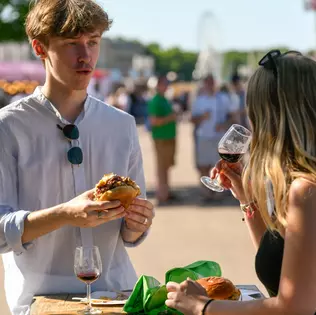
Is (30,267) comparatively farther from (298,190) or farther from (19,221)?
(298,190)

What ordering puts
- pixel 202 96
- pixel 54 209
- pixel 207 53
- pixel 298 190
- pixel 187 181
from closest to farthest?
pixel 298 190
pixel 54 209
pixel 202 96
pixel 187 181
pixel 207 53

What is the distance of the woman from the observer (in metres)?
2.99

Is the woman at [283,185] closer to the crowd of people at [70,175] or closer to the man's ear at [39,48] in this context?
the crowd of people at [70,175]

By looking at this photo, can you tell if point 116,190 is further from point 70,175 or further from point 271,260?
point 271,260

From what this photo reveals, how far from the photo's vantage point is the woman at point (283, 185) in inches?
118

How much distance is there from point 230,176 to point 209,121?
34.3 ft

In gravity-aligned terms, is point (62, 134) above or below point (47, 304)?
above

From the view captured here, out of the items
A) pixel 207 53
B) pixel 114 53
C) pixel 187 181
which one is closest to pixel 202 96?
pixel 187 181

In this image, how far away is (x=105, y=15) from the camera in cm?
397

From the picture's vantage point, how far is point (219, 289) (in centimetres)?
357

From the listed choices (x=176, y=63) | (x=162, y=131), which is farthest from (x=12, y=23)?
(x=176, y=63)

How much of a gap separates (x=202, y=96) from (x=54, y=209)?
36.3 ft

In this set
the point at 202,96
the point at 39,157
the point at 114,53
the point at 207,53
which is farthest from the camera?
the point at 114,53

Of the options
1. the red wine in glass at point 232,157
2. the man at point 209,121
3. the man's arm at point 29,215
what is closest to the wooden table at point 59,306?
the man's arm at point 29,215
